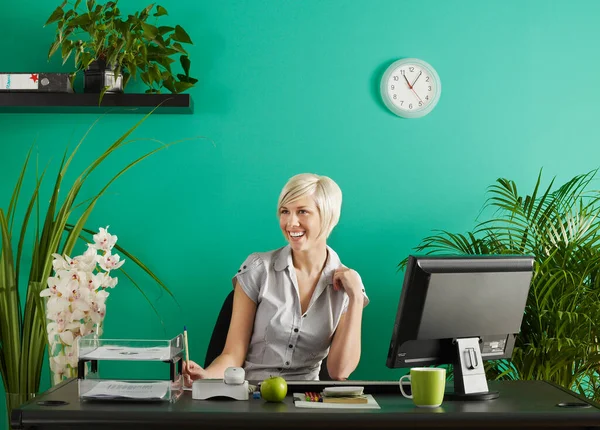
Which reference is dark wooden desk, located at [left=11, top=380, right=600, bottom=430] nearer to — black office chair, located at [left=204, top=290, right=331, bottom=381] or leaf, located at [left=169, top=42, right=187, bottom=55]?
black office chair, located at [left=204, top=290, right=331, bottom=381]

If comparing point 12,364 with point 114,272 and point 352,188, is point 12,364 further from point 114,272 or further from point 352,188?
point 352,188

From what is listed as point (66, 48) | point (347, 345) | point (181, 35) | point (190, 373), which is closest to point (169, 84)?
point (181, 35)

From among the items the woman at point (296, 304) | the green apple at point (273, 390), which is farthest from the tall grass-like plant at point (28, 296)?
the green apple at point (273, 390)

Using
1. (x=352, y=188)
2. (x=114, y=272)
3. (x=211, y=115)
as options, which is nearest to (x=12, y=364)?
(x=114, y=272)

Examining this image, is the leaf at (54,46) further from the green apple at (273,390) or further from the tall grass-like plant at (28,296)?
the green apple at (273,390)

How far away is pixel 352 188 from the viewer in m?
3.75

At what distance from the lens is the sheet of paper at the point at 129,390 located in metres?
1.83

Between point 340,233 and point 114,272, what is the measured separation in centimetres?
111

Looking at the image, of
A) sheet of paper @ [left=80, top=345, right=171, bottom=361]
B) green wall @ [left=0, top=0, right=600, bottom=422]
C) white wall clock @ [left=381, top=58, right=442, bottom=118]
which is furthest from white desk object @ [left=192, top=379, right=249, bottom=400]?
white wall clock @ [left=381, top=58, right=442, bottom=118]

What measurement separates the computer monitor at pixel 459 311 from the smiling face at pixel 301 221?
2.64 feet

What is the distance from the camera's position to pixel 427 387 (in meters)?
1.83

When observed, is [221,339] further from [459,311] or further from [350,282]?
[459,311]

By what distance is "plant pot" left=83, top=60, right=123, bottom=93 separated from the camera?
3475 mm

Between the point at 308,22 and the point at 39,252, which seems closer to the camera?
the point at 39,252
